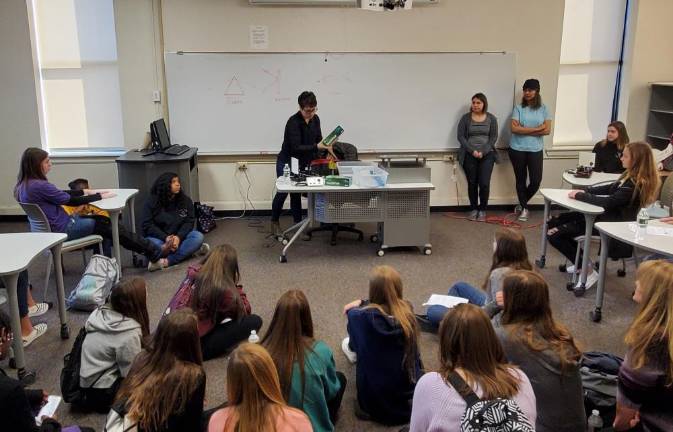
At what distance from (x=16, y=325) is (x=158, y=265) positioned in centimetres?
192

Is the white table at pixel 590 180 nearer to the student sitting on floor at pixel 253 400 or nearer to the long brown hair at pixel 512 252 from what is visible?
the long brown hair at pixel 512 252

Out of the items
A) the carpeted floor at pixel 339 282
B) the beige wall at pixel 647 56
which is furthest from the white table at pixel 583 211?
the beige wall at pixel 647 56

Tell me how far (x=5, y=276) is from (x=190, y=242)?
7.37ft

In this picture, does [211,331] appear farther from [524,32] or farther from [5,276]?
[524,32]

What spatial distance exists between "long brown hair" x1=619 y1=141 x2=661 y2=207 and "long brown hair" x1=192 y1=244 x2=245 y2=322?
109 inches

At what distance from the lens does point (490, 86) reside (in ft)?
22.0

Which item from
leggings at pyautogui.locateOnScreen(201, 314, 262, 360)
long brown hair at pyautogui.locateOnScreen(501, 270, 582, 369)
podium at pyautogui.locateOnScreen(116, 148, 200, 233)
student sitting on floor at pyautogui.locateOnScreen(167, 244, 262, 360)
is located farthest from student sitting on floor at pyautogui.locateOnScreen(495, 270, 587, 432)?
podium at pyautogui.locateOnScreen(116, 148, 200, 233)

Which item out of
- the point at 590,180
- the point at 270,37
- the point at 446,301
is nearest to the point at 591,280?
the point at 590,180

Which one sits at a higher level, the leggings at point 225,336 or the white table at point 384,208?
the white table at point 384,208

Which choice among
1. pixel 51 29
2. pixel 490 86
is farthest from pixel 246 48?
pixel 490 86

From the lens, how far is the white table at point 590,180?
Result: 198 inches

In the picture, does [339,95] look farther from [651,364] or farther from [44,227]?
[651,364]

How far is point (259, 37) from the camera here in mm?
6414

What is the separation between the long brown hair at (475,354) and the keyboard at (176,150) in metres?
4.51
